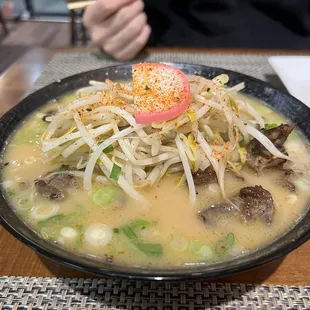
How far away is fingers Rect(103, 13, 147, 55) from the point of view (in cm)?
237

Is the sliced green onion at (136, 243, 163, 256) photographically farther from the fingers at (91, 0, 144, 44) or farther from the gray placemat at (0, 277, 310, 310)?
the fingers at (91, 0, 144, 44)

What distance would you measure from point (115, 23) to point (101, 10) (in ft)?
0.38

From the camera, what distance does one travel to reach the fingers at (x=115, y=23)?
235cm

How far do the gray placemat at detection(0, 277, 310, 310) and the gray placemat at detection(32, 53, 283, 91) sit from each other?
141 centimetres

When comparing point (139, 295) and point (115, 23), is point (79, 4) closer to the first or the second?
point (115, 23)

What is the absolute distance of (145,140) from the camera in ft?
3.97

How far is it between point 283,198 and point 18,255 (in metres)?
0.83

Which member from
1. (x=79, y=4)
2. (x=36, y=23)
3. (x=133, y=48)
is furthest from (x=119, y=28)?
(x=36, y=23)

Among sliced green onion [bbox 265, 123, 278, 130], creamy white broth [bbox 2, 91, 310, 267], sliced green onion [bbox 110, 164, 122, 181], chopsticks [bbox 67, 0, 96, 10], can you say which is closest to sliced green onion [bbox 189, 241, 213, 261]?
creamy white broth [bbox 2, 91, 310, 267]

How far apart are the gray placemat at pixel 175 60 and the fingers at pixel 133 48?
57 mm

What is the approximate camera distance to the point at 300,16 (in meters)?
2.83

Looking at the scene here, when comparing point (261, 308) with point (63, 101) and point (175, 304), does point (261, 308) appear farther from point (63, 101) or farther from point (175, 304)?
point (63, 101)

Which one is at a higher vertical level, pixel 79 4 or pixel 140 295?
pixel 79 4

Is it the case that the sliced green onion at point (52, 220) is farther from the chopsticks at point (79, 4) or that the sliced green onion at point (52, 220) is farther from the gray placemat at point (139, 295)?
the chopsticks at point (79, 4)
